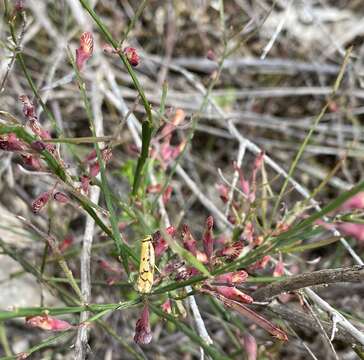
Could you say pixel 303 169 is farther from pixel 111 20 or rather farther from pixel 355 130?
pixel 111 20

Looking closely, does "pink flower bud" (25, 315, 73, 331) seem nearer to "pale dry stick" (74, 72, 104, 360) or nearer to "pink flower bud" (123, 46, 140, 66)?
"pale dry stick" (74, 72, 104, 360)

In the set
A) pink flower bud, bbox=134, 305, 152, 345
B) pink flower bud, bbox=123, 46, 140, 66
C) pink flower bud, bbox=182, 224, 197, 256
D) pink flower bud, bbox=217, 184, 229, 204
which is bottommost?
pink flower bud, bbox=134, 305, 152, 345

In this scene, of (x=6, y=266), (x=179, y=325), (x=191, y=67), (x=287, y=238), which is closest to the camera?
(x=287, y=238)

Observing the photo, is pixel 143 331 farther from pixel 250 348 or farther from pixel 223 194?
pixel 223 194

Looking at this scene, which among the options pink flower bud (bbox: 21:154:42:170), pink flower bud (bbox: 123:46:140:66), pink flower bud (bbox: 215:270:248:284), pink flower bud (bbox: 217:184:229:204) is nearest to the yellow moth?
pink flower bud (bbox: 215:270:248:284)

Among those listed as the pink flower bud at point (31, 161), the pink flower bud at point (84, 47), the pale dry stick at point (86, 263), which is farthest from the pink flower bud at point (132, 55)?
the pale dry stick at point (86, 263)

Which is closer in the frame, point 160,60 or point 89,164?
point 89,164

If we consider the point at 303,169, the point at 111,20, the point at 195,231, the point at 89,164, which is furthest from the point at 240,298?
the point at 111,20

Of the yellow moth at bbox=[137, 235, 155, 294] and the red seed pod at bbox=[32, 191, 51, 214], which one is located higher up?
the red seed pod at bbox=[32, 191, 51, 214]
